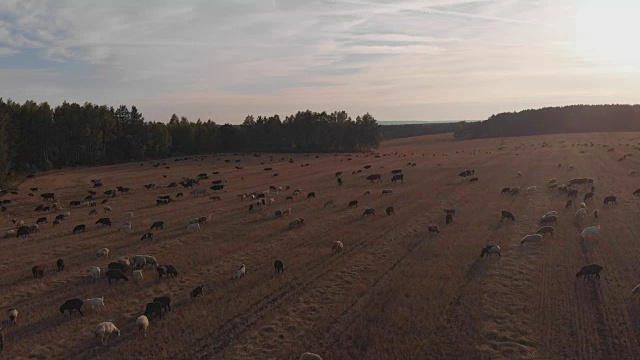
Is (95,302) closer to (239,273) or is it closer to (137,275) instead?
(137,275)

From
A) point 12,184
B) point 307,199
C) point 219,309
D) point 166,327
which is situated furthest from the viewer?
point 12,184

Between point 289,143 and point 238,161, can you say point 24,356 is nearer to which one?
point 238,161

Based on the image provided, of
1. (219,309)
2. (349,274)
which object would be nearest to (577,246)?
→ (349,274)

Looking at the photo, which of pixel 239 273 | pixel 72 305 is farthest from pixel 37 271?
pixel 239 273

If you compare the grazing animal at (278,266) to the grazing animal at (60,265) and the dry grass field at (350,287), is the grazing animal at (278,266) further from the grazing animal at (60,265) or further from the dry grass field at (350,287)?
the grazing animal at (60,265)

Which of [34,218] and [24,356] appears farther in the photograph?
[34,218]

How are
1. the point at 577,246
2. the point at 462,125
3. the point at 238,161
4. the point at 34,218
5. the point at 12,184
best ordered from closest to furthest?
1. the point at 577,246
2. the point at 34,218
3. the point at 12,184
4. the point at 238,161
5. the point at 462,125

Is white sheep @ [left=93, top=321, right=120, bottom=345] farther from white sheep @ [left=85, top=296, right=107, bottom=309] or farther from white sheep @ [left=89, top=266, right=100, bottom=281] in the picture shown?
white sheep @ [left=89, top=266, right=100, bottom=281]

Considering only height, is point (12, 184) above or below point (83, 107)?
below
